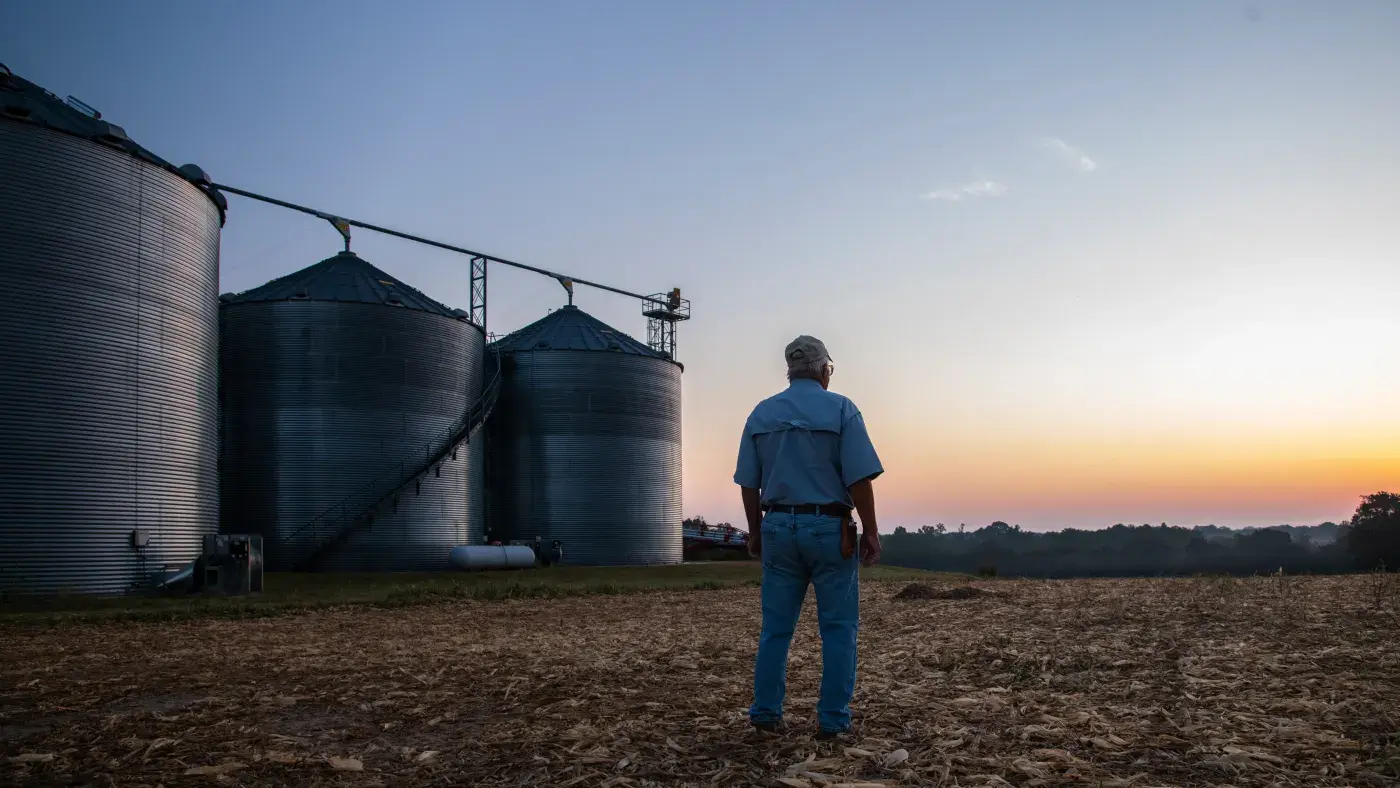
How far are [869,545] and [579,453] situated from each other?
142 feet

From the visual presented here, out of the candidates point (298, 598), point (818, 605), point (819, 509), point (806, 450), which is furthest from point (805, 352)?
point (298, 598)

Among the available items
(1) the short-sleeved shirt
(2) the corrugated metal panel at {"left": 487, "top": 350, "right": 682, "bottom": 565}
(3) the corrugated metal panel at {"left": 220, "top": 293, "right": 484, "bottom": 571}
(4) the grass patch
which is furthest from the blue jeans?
(2) the corrugated metal panel at {"left": 487, "top": 350, "right": 682, "bottom": 565}

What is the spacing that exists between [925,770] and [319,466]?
36580mm

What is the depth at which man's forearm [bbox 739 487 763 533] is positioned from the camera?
696 cm

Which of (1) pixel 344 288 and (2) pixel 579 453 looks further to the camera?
(2) pixel 579 453

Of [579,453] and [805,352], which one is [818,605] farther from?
[579,453]

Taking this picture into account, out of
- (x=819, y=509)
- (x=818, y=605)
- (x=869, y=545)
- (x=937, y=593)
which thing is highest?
(x=819, y=509)

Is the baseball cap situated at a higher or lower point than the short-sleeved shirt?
higher

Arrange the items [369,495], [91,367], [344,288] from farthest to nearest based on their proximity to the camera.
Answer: [344,288], [369,495], [91,367]

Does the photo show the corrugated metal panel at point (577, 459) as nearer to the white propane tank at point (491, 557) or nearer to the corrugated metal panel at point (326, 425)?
the white propane tank at point (491, 557)

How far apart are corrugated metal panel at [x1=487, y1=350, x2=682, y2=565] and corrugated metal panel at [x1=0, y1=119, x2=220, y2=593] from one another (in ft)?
66.3

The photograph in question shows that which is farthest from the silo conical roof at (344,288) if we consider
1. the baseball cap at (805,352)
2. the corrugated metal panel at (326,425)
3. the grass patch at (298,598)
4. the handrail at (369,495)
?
the baseball cap at (805,352)

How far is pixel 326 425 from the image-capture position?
127ft

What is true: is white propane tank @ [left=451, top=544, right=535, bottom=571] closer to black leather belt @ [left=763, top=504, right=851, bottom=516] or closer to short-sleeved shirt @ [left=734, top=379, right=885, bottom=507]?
short-sleeved shirt @ [left=734, top=379, right=885, bottom=507]
